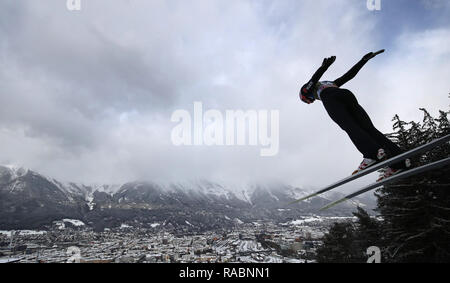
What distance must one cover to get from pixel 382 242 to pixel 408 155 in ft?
71.2

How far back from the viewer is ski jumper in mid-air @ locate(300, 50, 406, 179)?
3521 millimetres

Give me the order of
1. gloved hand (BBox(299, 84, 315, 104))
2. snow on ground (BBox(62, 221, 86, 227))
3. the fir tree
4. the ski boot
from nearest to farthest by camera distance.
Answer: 1. the ski boot
2. gloved hand (BBox(299, 84, 315, 104))
3. the fir tree
4. snow on ground (BBox(62, 221, 86, 227))

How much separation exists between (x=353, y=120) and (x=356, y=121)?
20cm

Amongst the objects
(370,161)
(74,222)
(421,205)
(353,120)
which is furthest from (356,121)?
(74,222)

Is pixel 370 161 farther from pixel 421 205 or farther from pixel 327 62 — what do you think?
pixel 421 205

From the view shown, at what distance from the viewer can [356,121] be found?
376 centimetres

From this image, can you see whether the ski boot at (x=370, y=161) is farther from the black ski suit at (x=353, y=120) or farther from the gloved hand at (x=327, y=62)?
the gloved hand at (x=327, y=62)

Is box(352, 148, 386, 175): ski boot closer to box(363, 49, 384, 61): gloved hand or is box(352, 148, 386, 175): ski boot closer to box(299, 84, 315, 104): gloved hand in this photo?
box(299, 84, 315, 104): gloved hand

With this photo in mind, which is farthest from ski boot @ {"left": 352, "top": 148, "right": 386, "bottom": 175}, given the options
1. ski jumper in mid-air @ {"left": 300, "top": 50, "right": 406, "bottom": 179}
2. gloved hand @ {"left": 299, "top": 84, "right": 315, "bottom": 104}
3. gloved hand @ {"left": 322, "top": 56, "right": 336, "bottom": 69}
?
gloved hand @ {"left": 322, "top": 56, "right": 336, "bottom": 69}

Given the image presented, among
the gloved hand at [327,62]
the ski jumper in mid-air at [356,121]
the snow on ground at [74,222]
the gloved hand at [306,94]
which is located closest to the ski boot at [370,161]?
the ski jumper in mid-air at [356,121]

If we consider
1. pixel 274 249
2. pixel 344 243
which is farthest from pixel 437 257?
pixel 274 249

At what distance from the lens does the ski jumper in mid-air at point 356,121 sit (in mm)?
3521

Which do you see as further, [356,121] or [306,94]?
[306,94]
